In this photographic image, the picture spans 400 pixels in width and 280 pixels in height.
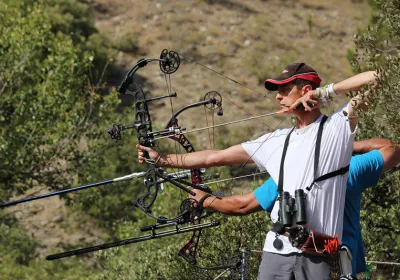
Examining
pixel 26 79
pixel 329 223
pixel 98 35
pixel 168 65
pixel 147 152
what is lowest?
pixel 329 223

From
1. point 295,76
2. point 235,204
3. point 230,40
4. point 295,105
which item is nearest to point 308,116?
point 295,105

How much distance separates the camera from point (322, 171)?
489 cm

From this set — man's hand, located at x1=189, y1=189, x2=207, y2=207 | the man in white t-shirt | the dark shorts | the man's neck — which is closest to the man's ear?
the man in white t-shirt

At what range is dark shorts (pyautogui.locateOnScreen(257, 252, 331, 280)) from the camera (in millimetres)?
4867

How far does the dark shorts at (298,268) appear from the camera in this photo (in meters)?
4.87

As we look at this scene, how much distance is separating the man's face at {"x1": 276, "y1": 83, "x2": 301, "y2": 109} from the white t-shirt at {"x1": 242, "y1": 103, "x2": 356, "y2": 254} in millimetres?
195

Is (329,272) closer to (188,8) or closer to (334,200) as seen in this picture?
(334,200)

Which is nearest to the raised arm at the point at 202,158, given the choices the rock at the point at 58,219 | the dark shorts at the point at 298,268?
the dark shorts at the point at 298,268

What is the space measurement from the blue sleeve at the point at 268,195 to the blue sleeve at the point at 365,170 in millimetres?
428

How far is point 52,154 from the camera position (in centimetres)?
1456

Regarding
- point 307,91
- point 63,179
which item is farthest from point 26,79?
point 307,91

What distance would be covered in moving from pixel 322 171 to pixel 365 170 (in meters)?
0.46

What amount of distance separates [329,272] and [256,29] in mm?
31251

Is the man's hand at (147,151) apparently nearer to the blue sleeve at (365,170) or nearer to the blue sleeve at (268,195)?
the blue sleeve at (268,195)
